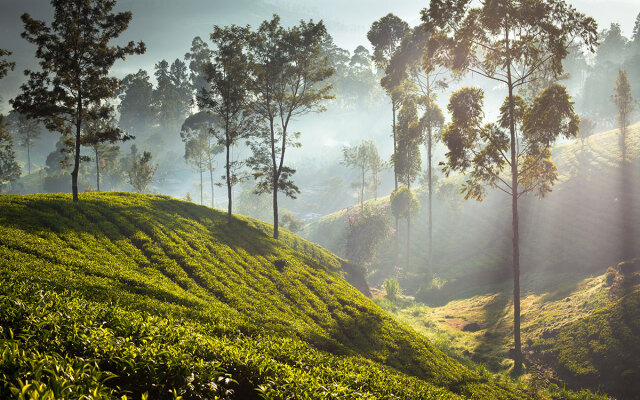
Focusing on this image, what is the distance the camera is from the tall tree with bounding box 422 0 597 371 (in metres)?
20.0

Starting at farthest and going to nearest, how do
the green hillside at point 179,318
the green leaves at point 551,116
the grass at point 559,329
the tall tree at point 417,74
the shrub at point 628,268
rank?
the tall tree at point 417,74 → the shrub at point 628,268 → the green leaves at point 551,116 → the grass at point 559,329 → the green hillside at point 179,318

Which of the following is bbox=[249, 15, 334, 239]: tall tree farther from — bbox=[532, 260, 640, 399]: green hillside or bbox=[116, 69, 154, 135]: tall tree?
bbox=[116, 69, 154, 135]: tall tree

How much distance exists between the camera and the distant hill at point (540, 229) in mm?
35875

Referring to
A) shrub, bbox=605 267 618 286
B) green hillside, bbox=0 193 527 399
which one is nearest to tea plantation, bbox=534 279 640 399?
shrub, bbox=605 267 618 286

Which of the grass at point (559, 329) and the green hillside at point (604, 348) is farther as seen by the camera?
the grass at point (559, 329)

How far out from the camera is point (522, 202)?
4719 cm

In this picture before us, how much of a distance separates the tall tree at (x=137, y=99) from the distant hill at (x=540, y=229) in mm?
113315

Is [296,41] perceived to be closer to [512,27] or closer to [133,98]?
[512,27]

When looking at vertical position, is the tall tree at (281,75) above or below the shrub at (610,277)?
above

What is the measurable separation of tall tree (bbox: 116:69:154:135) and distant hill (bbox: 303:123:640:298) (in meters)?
113

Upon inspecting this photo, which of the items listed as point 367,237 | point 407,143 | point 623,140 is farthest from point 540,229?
point 623,140

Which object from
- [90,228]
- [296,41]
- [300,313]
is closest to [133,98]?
[296,41]

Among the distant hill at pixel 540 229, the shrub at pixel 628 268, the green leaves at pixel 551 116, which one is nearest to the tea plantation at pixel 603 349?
the shrub at pixel 628 268

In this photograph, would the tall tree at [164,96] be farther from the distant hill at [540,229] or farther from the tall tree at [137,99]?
the distant hill at [540,229]
